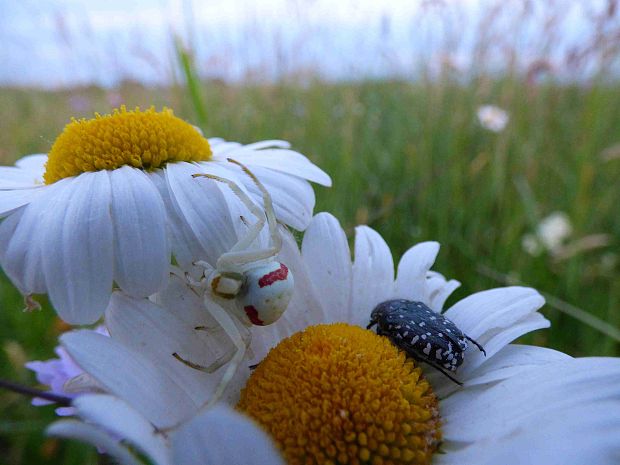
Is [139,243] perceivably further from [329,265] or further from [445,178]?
[445,178]

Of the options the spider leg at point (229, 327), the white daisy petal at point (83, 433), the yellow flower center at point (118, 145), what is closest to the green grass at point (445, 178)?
the yellow flower center at point (118, 145)

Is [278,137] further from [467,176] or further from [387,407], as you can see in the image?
[387,407]

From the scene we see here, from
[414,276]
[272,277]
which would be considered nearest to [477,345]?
[414,276]

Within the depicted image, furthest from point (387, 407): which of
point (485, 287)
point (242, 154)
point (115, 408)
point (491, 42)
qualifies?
point (491, 42)

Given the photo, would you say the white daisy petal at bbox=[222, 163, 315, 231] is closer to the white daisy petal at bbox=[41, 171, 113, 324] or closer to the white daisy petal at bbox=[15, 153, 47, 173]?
the white daisy petal at bbox=[41, 171, 113, 324]

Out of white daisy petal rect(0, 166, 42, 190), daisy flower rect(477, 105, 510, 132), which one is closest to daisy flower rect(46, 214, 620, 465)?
white daisy petal rect(0, 166, 42, 190)

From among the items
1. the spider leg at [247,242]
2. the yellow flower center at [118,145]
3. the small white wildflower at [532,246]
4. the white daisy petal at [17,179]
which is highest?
the yellow flower center at [118,145]

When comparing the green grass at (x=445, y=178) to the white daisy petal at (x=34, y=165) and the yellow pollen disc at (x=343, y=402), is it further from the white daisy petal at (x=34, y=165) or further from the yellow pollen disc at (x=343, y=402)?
the yellow pollen disc at (x=343, y=402)
